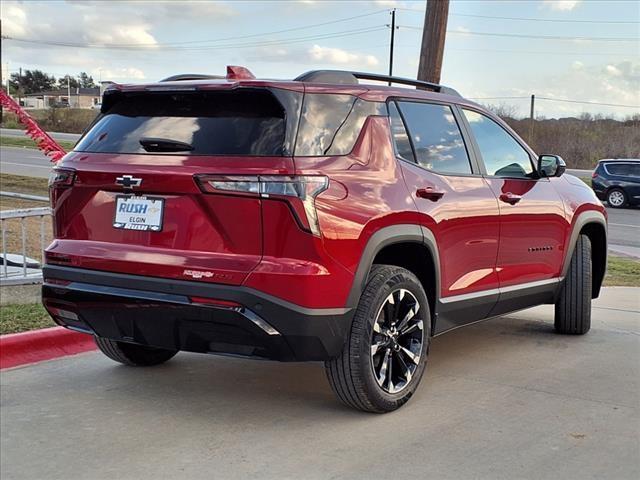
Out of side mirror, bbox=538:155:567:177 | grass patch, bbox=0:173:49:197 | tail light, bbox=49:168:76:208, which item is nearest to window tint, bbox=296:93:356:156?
tail light, bbox=49:168:76:208

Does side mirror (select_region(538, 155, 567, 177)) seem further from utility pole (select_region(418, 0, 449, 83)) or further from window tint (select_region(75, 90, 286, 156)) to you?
utility pole (select_region(418, 0, 449, 83))

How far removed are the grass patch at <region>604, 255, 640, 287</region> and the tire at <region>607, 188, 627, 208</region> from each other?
1350cm

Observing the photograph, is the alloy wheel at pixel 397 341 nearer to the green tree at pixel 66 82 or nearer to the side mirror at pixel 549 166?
the side mirror at pixel 549 166

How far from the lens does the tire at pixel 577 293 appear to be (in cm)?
605

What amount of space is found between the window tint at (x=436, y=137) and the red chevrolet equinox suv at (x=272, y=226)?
1 cm

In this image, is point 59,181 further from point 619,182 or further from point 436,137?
point 619,182

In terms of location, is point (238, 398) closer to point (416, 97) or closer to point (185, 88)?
point (185, 88)

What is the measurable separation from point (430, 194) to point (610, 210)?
21.8 m

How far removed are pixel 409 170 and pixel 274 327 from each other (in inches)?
52.0

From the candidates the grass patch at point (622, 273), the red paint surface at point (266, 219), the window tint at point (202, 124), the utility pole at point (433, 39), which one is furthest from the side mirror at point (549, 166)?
the utility pole at point (433, 39)

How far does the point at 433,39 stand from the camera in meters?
11.2

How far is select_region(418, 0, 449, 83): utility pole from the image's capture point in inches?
436

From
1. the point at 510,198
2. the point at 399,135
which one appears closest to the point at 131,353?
the point at 399,135

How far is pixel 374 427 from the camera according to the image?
405 cm
